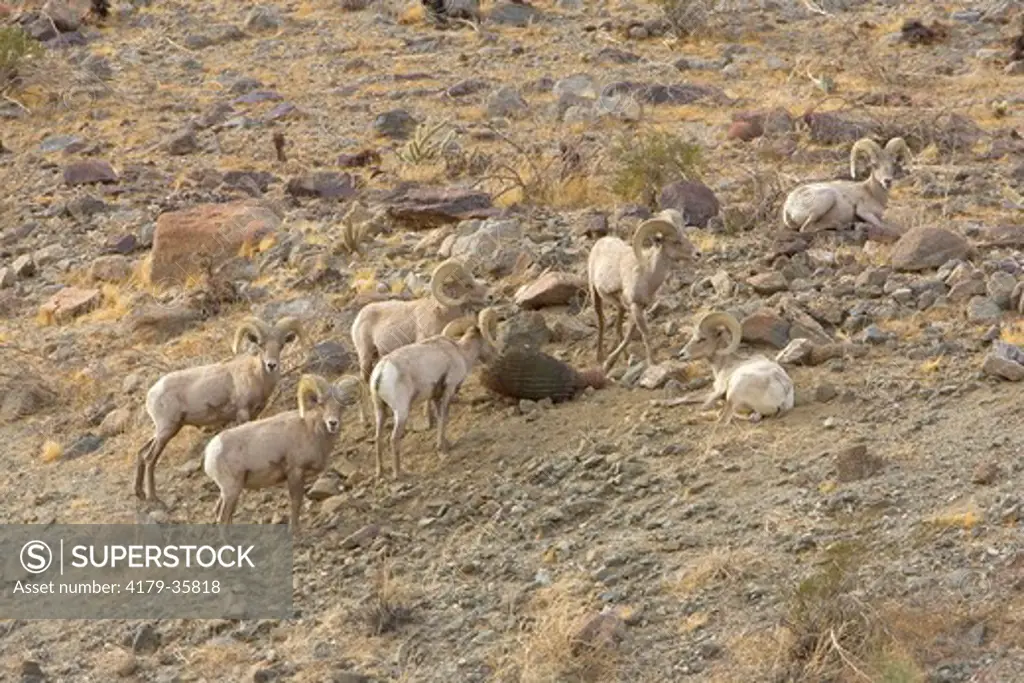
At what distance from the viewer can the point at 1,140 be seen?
2178cm

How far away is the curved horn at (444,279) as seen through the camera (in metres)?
11.4

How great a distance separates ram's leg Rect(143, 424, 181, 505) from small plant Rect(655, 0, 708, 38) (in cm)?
1632

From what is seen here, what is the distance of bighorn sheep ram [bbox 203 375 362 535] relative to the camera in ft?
32.8

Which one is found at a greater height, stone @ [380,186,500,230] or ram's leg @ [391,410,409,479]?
ram's leg @ [391,410,409,479]

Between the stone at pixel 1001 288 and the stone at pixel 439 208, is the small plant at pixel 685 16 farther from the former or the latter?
the stone at pixel 1001 288

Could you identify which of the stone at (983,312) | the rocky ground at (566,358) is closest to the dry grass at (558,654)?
the rocky ground at (566,358)

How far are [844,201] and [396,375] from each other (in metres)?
4.91

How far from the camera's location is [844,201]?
1377 cm

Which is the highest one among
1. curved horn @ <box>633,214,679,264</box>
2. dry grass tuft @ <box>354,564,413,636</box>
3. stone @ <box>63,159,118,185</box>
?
curved horn @ <box>633,214,679,264</box>

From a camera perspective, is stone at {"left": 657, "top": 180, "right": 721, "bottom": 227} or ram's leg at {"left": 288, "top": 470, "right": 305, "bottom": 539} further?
stone at {"left": 657, "top": 180, "right": 721, "bottom": 227}

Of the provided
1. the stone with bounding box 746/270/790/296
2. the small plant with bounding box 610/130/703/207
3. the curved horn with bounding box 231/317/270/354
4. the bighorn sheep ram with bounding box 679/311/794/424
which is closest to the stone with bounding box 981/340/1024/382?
A: the bighorn sheep ram with bounding box 679/311/794/424

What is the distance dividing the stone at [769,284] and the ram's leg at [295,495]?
12.6 ft

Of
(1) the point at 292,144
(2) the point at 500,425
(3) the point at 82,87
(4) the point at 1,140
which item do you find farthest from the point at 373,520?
(3) the point at 82,87
